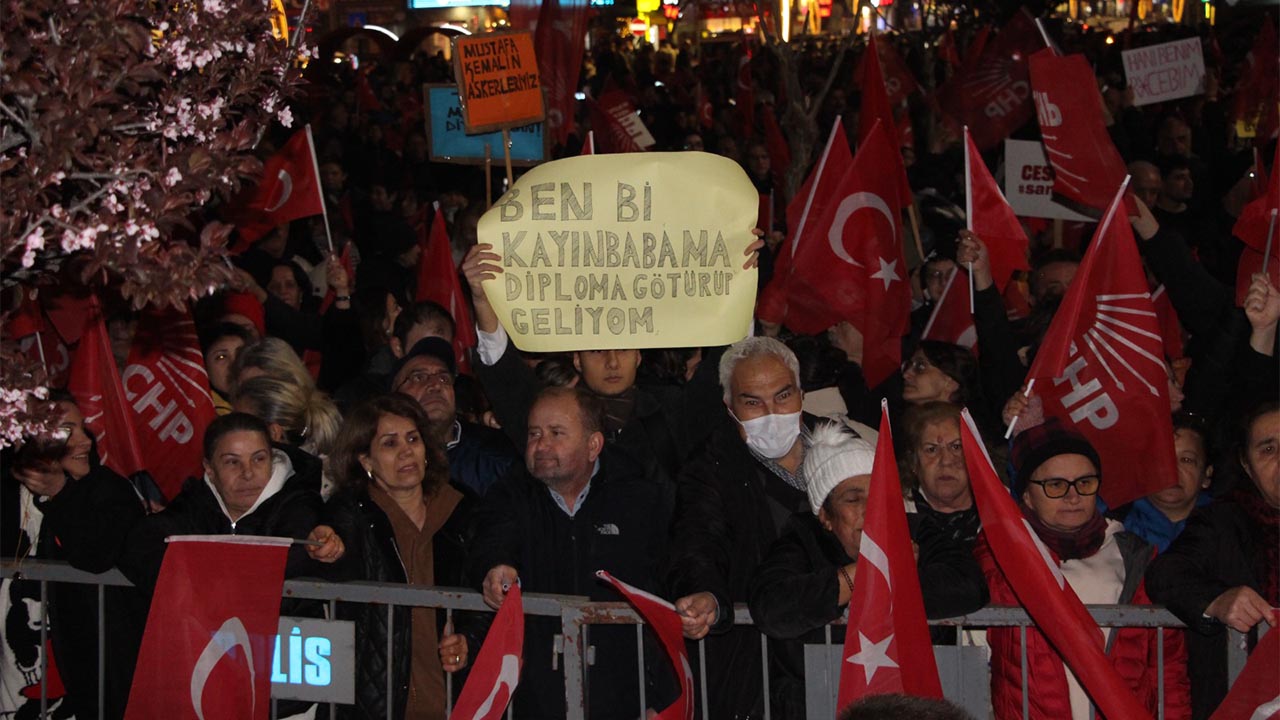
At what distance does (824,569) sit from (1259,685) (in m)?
1.15

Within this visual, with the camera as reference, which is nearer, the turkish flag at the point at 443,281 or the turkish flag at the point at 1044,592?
the turkish flag at the point at 1044,592

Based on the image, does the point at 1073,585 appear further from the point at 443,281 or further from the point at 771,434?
the point at 443,281

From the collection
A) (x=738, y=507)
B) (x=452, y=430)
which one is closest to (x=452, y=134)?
(x=452, y=430)

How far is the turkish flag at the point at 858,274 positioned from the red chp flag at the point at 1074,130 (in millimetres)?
1141

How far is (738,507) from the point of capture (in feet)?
15.2

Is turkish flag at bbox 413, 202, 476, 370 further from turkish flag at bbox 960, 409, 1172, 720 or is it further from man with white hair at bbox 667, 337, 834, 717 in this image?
turkish flag at bbox 960, 409, 1172, 720

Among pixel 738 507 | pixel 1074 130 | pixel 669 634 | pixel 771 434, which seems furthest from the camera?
pixel 1074 130

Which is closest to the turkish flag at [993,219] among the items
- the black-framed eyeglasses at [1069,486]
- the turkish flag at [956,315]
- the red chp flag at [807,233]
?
the turkish flag at [956,315]

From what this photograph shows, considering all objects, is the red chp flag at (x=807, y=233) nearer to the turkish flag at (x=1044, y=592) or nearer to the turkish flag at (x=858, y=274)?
the turkish flag at (x=858, y=274)

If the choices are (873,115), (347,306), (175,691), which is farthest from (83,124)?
(873,115)

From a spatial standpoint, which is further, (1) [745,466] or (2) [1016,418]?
(2) [1016,418]

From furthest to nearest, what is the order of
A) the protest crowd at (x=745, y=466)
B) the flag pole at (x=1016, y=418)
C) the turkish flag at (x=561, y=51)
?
the turkish flag at (x=561, y=51) → the flag pole at (x=1016, y=418) → the protest crowd at (x=745, y=466)

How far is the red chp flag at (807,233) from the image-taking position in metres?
7.29

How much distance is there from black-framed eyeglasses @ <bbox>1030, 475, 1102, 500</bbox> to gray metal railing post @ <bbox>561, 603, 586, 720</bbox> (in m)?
1.45
